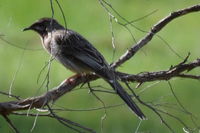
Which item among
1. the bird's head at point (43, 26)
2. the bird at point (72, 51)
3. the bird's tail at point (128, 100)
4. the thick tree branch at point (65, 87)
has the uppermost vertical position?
the bird's head at point (43, 26)

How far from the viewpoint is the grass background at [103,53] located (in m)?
11.2

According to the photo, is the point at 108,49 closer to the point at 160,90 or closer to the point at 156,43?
the point at 156,43

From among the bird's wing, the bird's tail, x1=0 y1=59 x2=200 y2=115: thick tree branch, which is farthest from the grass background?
x1=0 y1=59 x2=200 y2=115: thick tree branch

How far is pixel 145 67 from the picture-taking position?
1369cm

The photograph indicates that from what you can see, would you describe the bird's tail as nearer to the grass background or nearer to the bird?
the bird

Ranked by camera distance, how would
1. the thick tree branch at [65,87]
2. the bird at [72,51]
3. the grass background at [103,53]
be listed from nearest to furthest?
1. the thick tree branch at [65,87]
2. the bird at [72,51]
3. the grass background at [103,53]

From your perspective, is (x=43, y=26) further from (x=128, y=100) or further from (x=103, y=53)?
(x=103, y=53)

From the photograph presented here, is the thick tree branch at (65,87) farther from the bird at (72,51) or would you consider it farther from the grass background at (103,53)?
the grass background at (103,53)

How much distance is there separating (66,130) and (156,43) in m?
4.75

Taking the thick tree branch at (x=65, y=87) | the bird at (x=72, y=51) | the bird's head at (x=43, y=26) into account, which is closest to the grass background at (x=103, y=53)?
the bird's head at (x=43, y=26)

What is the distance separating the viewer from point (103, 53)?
14.4m

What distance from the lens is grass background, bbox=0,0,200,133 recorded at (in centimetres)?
1117

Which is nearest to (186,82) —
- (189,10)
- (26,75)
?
(26,75)

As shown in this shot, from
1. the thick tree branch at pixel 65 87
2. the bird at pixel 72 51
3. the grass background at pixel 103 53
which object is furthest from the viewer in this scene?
the grass background at pixel 103 53
